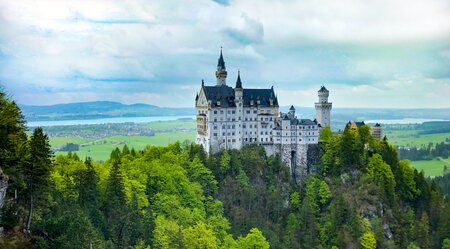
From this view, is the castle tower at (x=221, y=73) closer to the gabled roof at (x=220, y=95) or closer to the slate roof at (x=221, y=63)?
the slate roof at (x=221, y=63)

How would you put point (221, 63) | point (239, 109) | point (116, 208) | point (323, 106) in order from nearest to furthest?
1. point (116, 208)
2. point (239, 109)
3. point (221, 63)
4. point (323, 106)

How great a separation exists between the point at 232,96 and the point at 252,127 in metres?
7.64

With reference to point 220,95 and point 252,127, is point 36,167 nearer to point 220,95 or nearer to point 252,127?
point 220,95

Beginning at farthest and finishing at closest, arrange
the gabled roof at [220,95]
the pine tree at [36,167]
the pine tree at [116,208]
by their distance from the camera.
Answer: the gabled roof at [220,95], the pine tree at [116,208], the pine tree at [36,167]

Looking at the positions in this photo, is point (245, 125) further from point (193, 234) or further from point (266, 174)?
point (193, 234)

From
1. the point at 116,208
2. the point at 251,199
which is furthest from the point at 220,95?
the point at 116,208

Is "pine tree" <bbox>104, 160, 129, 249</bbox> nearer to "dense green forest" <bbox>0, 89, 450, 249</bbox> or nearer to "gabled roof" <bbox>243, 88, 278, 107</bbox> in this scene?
"dense green forest" <bbox>0, 89, 450, 249</bbox>

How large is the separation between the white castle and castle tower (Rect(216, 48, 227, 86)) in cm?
372

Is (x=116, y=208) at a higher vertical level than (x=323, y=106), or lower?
lower

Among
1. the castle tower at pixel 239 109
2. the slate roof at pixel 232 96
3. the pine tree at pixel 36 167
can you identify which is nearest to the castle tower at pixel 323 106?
the slate roof at pixel 232 96

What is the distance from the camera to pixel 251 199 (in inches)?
3996

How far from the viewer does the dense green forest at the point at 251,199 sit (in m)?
73.2

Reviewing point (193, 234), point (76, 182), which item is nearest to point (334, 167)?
point (193, 234)

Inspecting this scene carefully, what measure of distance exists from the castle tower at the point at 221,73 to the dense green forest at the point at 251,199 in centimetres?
1631
